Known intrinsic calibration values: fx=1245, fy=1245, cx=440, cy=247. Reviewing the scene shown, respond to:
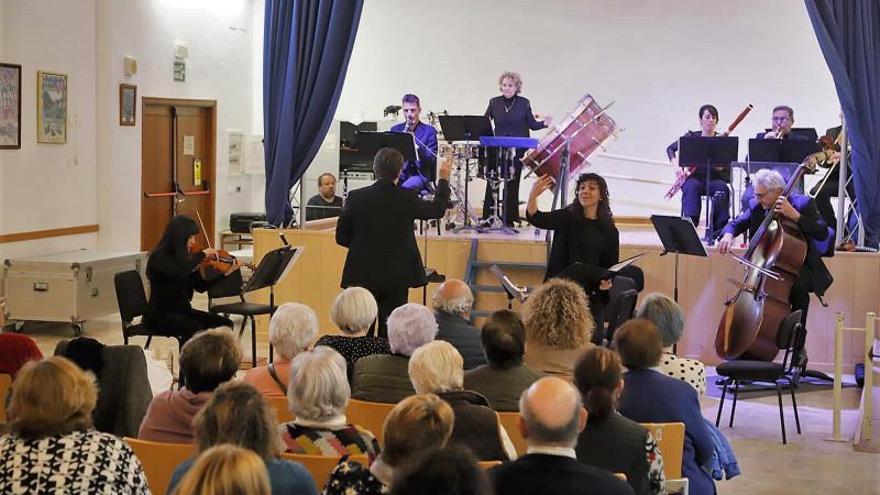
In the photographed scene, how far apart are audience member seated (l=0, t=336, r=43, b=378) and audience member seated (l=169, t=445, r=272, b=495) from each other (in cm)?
303

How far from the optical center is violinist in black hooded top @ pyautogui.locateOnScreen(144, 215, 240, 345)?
300 inches

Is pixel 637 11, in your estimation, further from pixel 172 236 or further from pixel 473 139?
pixel 172 236

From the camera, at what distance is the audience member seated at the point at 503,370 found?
459 cm

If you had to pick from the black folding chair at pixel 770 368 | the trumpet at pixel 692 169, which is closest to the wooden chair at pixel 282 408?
the black folding chair at pixel 770 368

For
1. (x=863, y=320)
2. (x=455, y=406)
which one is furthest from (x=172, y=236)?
(x=863, y=320)

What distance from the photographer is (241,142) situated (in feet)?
48.2

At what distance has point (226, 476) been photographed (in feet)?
7.73

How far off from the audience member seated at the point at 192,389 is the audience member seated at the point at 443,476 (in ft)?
6.12

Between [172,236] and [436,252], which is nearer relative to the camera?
[172,236]

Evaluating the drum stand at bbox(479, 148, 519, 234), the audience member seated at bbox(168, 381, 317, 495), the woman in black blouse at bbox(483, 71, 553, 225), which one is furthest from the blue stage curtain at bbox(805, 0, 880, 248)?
the audience member seated at bbox(168, 381, 317, 495)

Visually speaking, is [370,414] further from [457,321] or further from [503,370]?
[457,321]

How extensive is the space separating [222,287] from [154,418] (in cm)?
436

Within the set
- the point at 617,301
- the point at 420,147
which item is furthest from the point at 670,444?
the point at 420,147

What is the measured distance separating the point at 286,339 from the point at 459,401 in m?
1.19
